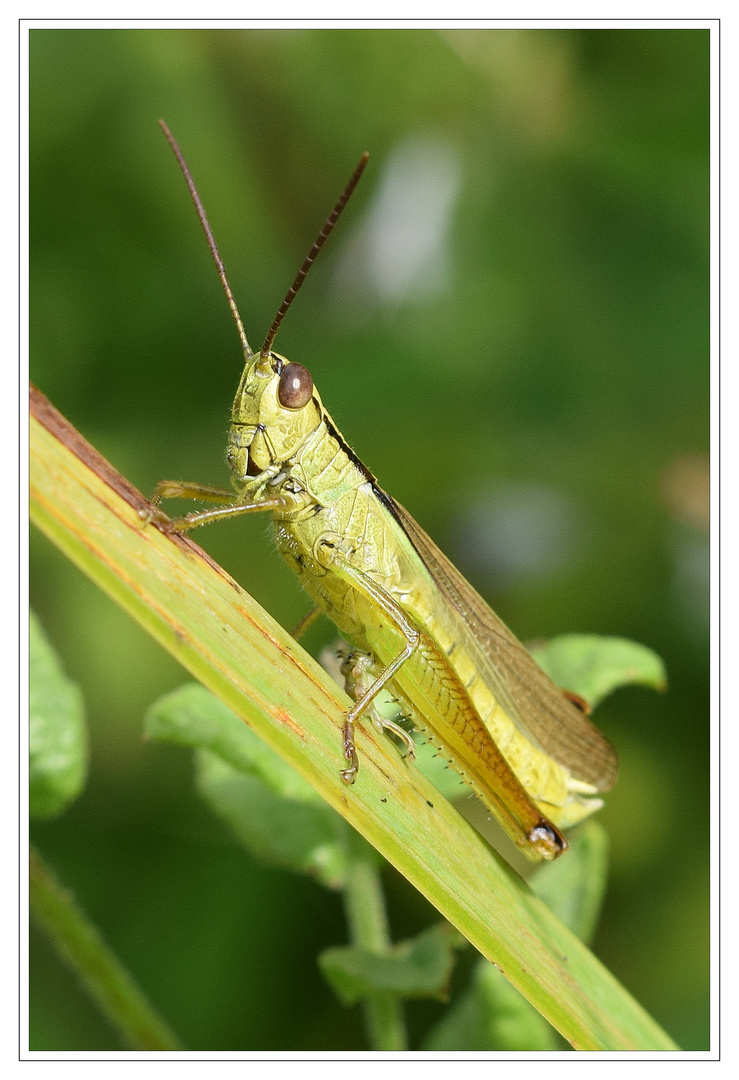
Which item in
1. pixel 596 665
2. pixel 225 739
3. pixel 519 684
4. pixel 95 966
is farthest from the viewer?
pixel 519 684

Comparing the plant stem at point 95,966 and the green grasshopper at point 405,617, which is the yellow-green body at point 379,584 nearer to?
the green grasshopper at point 405,617

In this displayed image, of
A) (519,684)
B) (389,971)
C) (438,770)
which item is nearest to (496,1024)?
(389,971)

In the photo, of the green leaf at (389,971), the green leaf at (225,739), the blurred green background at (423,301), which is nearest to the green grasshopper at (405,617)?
the green leaf at (225,739)

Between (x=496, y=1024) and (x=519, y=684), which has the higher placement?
(x=519, y=684)

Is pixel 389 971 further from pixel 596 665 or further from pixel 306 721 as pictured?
pixel 596 665

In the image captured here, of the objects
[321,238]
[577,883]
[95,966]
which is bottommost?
[95,966]

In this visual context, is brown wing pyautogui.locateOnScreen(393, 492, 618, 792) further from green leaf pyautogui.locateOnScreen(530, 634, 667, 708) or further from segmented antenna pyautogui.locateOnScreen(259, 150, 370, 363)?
segmented antenna pyautogui.locateOnScreen(259, 150, 370, 363)

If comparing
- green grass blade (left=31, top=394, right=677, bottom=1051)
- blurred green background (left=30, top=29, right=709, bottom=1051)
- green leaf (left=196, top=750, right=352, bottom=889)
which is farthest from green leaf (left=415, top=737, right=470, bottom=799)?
blurred green background (left=30, top=29, right=709, bottom=1051)
